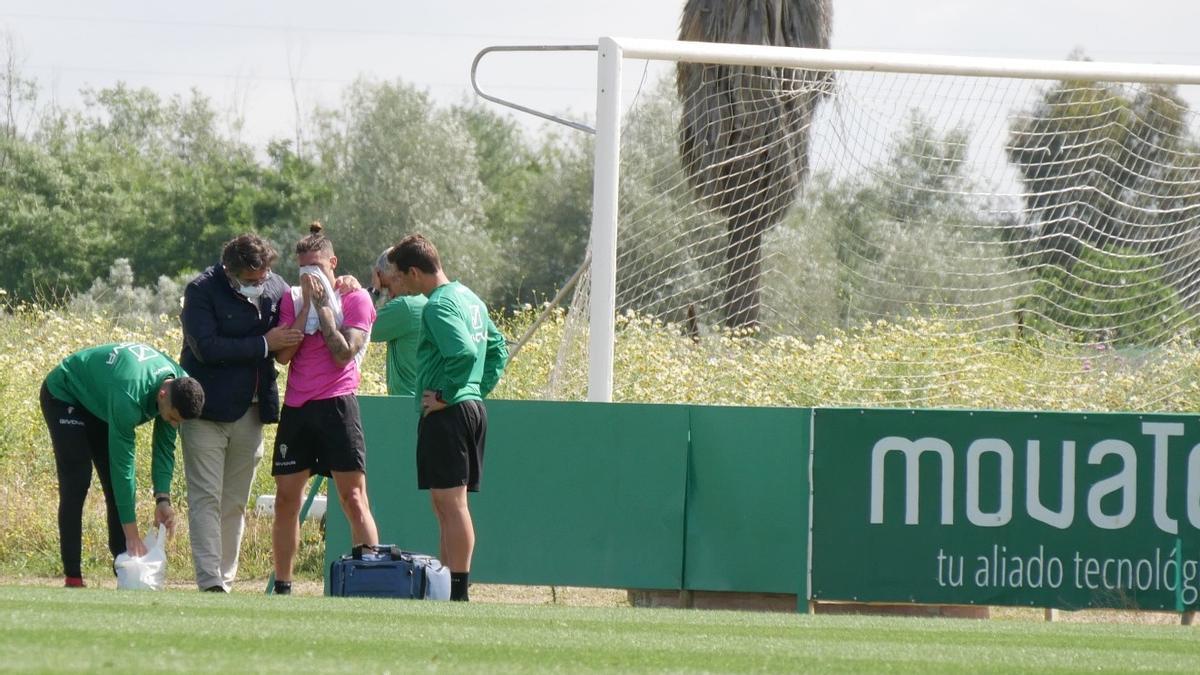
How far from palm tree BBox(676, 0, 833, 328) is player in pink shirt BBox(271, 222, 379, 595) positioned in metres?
4.76

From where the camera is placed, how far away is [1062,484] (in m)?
9.00

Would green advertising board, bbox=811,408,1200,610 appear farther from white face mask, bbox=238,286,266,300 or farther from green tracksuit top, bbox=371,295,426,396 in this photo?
white face mask, bbox=238,286,266,300

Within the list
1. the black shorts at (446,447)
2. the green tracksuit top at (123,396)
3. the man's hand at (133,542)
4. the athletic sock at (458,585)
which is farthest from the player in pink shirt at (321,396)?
the man's hand at (133,542)

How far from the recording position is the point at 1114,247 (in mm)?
12656

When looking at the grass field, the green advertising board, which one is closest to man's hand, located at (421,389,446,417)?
the grass field

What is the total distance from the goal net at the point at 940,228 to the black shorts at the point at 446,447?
154 inches

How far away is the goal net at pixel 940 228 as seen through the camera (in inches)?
486

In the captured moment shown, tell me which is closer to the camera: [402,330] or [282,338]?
[282,338]

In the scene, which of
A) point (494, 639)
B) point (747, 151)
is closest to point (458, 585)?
point (494, 639)

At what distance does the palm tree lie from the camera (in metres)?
12.4

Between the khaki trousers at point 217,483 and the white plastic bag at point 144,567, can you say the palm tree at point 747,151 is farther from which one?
the white plastic bag at point 144,567

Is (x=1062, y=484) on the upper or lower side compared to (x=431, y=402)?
lower

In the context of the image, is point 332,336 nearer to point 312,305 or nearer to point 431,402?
point 312,305

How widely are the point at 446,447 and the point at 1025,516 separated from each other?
341 centimetres
